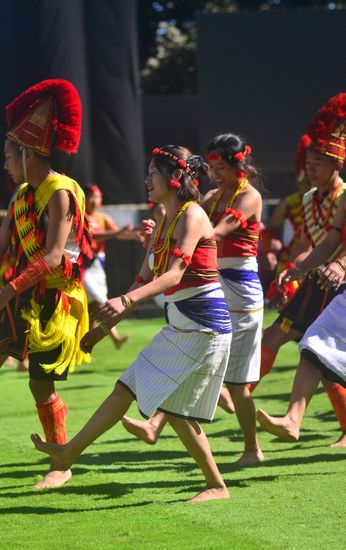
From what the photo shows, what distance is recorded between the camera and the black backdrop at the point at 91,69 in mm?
16438

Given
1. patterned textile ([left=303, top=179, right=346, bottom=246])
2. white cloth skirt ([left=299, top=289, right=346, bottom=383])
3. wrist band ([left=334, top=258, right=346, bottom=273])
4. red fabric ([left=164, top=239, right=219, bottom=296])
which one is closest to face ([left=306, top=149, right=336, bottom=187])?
patterned textile ([left=303, top=179, right=346, bottom=246])

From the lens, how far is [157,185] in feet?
17.0

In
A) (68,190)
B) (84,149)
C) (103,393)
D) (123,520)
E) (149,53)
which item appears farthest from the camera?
(149,53)

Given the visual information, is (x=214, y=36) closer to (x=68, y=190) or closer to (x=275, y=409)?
(x=275, y=409)

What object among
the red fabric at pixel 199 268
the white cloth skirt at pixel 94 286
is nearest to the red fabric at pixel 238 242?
the red fabric at pixel 199 268

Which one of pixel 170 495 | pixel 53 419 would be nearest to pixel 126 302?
pixel 170 495

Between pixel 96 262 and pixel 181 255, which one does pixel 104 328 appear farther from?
pixel 96 262

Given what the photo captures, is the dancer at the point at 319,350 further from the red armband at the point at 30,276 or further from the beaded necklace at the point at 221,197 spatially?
the red armband at the point at 30,276

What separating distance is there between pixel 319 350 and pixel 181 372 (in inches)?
36.0

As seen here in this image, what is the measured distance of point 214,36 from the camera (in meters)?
17.8

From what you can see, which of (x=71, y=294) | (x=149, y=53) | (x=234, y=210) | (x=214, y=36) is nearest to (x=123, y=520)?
(x=71, y=294)

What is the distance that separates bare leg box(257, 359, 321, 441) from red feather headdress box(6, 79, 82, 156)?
1673 mm

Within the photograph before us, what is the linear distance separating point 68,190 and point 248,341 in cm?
141

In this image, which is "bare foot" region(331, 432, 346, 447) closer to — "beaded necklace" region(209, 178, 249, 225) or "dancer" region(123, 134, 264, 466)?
"dancer" region(123, 134, 264, 466)
